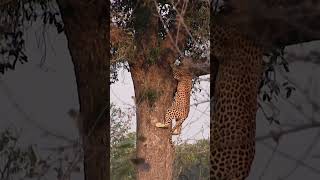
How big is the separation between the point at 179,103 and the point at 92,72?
83.9 inches

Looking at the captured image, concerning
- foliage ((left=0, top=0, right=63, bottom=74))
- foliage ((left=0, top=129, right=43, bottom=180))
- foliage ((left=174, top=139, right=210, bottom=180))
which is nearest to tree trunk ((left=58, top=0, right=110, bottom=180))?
foliage ((left=0, top=0, right=63, bottom=74))

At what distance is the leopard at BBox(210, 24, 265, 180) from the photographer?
101 inches

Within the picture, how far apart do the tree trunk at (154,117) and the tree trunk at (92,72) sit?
6.25ft

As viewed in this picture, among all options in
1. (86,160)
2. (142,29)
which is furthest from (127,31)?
(86,160)

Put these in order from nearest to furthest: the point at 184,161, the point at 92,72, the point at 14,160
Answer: the point at 92,72 → the point at 14,160 → the point at 184,161

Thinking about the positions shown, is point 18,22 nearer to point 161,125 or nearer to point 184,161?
point 161,125

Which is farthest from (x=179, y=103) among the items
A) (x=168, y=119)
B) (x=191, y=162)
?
(x=191, y=162)

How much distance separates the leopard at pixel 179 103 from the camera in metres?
4.86

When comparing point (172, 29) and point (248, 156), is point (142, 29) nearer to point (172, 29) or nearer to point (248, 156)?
point (172, 29)

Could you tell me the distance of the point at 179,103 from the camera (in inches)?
194

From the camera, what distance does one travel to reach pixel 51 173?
116 inches

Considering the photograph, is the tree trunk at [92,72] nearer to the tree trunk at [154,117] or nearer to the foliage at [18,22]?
the foliage at [18,22]

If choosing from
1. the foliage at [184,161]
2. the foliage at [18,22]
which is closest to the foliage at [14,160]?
the foliage at [18,22]

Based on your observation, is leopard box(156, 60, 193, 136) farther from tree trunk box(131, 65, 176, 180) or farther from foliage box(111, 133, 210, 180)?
foliage box(111, 133, 210, 180)
